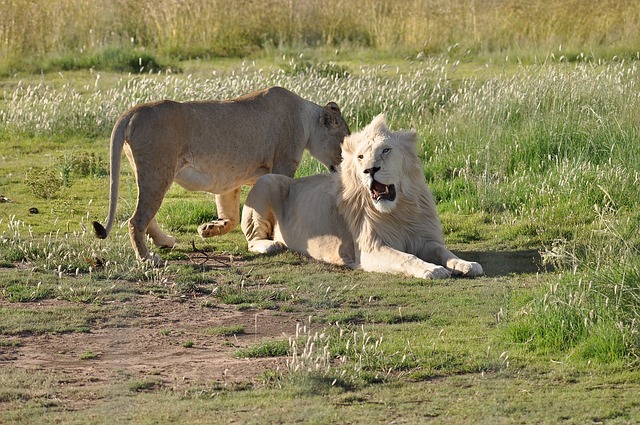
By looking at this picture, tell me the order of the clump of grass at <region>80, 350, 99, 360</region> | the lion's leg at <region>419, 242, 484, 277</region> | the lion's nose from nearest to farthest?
the clump of grass at <region>80, 350, 99, 360</region> → the lion's leg at <region>419, 242, 484, 277</region> → the lion's nose

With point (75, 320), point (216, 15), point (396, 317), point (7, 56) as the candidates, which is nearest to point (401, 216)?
point (396, 317)

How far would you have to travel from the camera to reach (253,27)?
20953 mm

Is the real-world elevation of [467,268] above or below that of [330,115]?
below

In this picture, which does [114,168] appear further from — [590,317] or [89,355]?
[590,317]

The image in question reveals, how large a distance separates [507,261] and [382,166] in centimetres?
130

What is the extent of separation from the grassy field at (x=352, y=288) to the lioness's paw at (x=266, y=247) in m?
0.13

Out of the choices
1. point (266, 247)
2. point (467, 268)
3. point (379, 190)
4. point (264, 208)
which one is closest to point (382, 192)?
point (379, 190)

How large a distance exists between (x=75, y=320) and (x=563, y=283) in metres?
2.99

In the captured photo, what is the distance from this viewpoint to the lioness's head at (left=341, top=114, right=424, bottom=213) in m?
8.74

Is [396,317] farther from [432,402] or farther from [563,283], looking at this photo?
[432,402]

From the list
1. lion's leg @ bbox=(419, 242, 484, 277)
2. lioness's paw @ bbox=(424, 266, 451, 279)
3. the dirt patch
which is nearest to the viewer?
the dirt patch

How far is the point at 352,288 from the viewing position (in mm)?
8273

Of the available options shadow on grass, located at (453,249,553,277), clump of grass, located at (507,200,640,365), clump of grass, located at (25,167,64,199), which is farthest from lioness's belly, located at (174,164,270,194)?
clump of grass, located at (507,200,640,365)

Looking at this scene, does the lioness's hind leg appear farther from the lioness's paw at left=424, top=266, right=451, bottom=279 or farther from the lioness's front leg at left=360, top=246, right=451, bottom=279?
the lioness's paw at left=424, top=266, right=451, bottom=279
